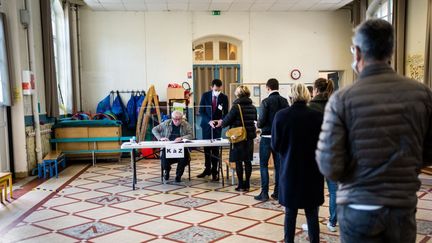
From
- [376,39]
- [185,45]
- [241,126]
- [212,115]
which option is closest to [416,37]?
[212,115]

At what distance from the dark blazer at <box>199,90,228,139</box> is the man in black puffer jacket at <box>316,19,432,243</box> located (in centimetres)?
451

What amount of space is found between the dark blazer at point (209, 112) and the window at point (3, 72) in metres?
3.03

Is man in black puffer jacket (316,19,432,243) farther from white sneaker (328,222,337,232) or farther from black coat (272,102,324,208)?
white sneaker (328,222,337,232)

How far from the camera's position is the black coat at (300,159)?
2555 millimetres

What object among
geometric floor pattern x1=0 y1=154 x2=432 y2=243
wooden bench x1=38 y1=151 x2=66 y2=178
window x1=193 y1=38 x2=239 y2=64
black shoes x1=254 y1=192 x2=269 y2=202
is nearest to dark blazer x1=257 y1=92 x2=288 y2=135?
black shoes x1=254 y1=192 x2=269 y2=202

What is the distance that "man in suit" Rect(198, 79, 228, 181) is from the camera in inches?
226

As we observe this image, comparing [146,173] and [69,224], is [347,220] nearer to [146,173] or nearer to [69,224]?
[69,224]

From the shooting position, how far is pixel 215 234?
341cm

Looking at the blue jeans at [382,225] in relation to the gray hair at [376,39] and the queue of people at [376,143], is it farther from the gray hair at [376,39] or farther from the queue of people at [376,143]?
the gray hair at [376,39]

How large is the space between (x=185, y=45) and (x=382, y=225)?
8.13 m

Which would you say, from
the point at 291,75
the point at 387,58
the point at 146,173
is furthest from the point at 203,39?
the point at 387,58

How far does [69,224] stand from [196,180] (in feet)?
7.72

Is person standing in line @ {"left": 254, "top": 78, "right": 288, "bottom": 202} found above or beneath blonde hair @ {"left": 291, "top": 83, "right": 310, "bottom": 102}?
beneath

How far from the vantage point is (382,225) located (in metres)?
1.34
